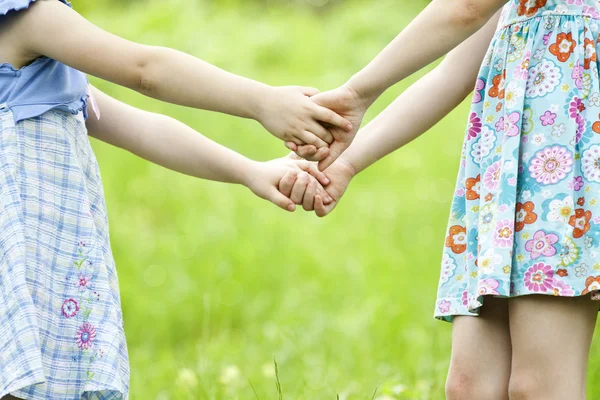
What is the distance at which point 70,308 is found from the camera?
1.61 meters

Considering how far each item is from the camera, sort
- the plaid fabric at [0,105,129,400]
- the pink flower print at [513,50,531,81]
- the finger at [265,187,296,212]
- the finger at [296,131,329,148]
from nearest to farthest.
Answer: the plaid fabric at [0,105,129,400] < the pink flower print at [513,50,531,81] < the finger at [296,131,329,148] < the finger at [265,187,296,212]

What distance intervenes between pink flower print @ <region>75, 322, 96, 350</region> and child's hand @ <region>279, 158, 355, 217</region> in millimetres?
662

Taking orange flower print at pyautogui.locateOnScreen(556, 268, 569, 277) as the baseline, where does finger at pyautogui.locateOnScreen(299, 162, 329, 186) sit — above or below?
above

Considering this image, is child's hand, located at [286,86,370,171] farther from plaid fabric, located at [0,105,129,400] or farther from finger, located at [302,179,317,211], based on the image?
plaid fabric, located at [0,105,129,400]

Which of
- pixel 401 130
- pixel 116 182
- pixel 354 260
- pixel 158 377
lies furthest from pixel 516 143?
pixel 116 182

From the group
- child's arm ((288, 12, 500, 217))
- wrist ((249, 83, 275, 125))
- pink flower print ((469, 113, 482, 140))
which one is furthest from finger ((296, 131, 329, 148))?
pink flower print ((469, 113, 482, 140))

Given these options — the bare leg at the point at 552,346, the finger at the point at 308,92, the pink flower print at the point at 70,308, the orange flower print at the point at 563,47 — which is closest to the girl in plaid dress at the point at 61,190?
the pink flower print at the point at 70,308

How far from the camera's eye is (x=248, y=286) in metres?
3.91

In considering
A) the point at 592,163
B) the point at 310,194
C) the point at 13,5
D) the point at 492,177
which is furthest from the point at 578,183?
the point at 13,5

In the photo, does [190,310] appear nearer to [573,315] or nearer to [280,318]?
[280,318]

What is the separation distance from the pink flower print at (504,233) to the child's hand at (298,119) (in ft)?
1.49

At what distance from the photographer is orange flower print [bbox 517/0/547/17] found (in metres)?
1.68

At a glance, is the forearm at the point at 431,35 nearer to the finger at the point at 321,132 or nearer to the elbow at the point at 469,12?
the elbow at the point at 469,12

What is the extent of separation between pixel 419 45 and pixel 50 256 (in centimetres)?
82
